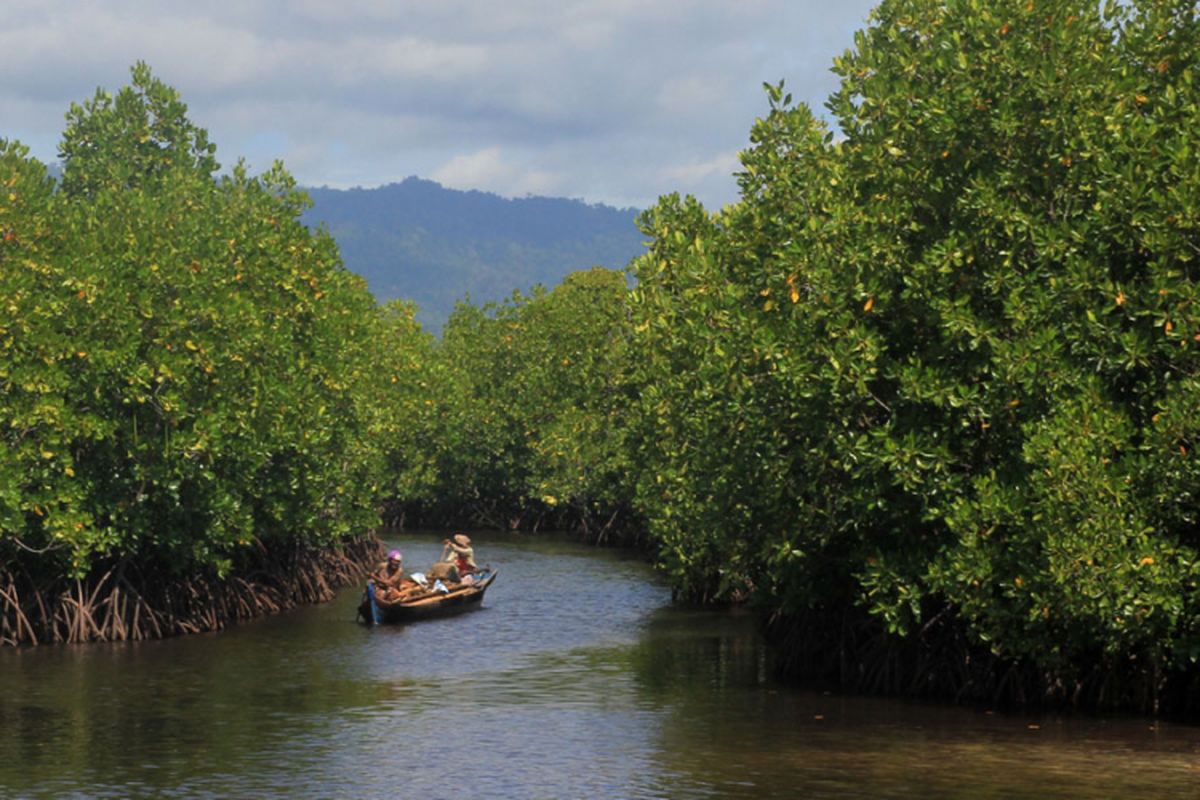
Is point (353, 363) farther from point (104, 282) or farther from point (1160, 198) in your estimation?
point (1160, 198)

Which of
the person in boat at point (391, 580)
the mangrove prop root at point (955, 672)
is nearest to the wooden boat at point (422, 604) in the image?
the person in boat at point (391, 580)

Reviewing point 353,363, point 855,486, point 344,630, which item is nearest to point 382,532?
point 353,363

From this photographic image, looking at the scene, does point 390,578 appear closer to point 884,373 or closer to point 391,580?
point 391,580

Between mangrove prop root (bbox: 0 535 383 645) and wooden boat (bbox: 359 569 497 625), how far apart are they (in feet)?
9.64

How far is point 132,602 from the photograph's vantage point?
36438 millimetres

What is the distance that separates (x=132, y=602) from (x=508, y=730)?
45.2ft

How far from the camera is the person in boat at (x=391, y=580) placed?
41269 millimetres

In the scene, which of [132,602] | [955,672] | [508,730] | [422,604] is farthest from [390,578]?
[955,672]

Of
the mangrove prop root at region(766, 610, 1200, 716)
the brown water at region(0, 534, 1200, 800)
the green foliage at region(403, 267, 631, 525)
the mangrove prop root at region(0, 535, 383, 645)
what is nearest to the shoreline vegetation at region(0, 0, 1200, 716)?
the mangrove prop root at region(766, 610, 1200, 716)

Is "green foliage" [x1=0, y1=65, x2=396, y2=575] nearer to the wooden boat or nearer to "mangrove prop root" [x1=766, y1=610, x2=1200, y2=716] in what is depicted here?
the wooden boat

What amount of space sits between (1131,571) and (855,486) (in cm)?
539

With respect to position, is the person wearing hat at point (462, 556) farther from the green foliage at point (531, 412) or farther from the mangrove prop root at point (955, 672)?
the green foliage at point (531, 412)

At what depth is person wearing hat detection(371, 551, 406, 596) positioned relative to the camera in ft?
136

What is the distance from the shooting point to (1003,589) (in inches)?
999
